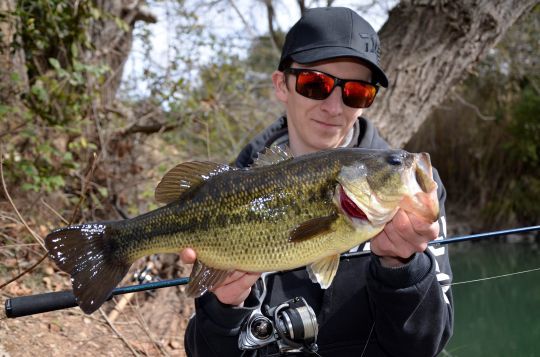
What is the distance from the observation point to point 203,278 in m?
2.08

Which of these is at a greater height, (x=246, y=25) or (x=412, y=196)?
(x=412, y=196)

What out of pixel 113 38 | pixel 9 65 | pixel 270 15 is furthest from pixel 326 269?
pixel 270 15

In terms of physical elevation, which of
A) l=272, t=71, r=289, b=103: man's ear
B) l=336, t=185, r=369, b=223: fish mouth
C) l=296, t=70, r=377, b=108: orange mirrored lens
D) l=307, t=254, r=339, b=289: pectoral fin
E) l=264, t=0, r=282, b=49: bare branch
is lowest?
l=264, t=0, r=282, b=49: bare branch

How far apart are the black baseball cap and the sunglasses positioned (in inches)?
3.1

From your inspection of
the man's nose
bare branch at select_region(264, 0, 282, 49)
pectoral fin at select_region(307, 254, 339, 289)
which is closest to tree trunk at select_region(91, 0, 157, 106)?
the man's nose

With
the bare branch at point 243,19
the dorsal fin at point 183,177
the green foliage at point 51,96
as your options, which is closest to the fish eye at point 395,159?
the dorsal fin at point 183,177

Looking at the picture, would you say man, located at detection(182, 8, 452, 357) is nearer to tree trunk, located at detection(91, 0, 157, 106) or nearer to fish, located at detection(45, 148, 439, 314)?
fish, located at detection(45, 148, 439, 314)

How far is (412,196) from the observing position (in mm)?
1847

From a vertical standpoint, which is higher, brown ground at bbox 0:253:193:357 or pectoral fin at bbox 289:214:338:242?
pectoral fin at bbox 289:214:338:242

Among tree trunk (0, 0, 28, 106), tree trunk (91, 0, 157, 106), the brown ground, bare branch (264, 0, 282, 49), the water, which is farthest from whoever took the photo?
bare branch (264, 0, 282, 49)

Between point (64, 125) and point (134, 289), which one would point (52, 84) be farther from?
point (134, 289)

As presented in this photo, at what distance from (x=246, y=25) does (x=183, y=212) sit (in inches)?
325

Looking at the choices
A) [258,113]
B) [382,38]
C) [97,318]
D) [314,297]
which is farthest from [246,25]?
[314,297]

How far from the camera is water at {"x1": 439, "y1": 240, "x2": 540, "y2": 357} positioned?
6453mm
